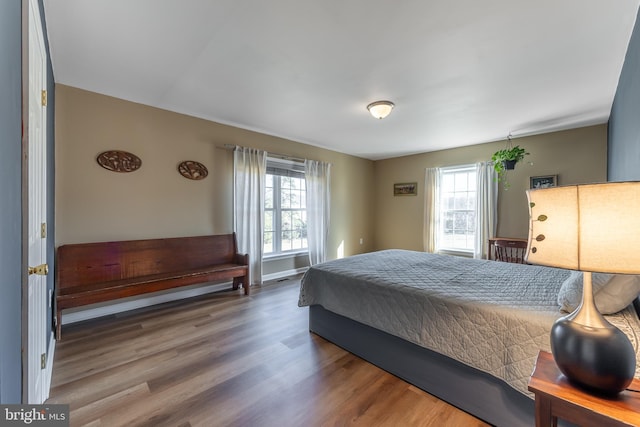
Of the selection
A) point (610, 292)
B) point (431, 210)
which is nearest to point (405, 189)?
point (431, 210)

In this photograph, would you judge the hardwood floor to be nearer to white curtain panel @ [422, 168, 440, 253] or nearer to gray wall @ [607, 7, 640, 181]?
gray wall @ [607, 7, 640, 181]

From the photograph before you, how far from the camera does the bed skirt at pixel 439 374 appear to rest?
4.78ft

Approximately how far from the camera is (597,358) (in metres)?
0.89

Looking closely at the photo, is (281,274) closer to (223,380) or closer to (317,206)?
(317,206)

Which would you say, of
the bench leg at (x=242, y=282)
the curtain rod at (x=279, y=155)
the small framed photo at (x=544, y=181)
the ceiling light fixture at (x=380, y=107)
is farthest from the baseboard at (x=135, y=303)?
the small framed photo at (x=544, y=181)

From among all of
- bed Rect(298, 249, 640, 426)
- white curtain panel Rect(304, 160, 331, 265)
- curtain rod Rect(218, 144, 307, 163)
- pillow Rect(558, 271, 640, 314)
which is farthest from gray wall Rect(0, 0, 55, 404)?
white curtain panel Rect(304, 160, 331, 265)

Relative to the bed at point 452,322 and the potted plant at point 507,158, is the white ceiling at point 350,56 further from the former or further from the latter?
the bed at point 452,322

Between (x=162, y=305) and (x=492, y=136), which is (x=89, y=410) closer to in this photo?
(x=162, y=305)

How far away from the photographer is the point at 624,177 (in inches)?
88.6

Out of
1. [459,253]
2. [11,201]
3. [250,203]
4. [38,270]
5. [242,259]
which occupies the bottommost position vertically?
[459,253]

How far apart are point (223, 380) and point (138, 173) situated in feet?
8.61

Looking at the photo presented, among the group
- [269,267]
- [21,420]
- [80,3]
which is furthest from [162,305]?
[80,3]

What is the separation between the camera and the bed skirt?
1.46 m

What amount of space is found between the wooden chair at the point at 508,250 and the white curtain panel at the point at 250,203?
3.66 meters
